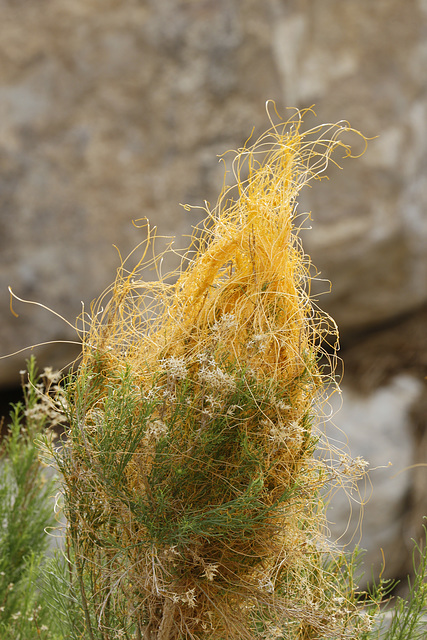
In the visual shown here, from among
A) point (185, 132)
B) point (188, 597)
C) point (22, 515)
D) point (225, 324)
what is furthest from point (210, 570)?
point (185, 132)

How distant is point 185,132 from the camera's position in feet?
3.98

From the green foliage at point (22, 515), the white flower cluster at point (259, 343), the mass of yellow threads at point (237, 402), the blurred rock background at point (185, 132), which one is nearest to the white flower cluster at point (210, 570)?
the mass of yellow threads at point (237, 402)

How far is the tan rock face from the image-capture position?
1174 mm

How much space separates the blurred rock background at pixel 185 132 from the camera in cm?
117

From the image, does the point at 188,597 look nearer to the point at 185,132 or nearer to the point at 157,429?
the point at 157,429

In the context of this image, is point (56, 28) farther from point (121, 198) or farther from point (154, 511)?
point (154, 511)

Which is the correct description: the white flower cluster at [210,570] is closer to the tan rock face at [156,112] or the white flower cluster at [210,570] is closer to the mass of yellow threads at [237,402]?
the mass of yellow threads at [237,402]

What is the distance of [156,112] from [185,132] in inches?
2.6

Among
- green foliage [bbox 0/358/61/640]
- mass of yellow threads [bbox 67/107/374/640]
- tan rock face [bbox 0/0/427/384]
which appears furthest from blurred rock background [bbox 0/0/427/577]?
mass of yellow threads [bbox 67/107/374/640]

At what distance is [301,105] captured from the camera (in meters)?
1.25

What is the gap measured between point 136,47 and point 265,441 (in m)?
1.05

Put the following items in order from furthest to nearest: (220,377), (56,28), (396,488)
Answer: (396,488) < (56,28) < (220,377)

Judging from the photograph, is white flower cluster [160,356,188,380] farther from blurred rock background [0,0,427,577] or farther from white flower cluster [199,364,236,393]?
blurred rock background [0,0,427,577]

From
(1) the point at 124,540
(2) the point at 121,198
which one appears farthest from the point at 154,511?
(2) the point at 121,198
